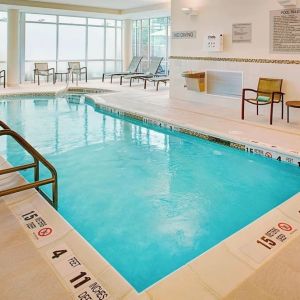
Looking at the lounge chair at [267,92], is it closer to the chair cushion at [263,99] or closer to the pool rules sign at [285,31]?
the chair cushion at [263,99]

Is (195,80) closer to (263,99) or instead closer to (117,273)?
(263,99)

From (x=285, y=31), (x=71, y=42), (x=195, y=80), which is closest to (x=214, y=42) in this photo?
(x=195, y=80)

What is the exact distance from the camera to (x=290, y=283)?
1.93 meters

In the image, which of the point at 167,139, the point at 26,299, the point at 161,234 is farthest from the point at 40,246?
the point at 167,139

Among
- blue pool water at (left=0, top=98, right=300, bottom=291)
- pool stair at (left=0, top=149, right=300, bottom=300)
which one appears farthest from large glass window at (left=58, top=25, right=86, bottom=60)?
pool stair at (left=0, top=149, right=300, bottom=300)

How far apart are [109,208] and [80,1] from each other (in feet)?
31.5

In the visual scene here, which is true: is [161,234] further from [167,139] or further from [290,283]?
[167,139]

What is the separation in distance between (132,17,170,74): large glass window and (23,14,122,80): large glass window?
2.54 feet

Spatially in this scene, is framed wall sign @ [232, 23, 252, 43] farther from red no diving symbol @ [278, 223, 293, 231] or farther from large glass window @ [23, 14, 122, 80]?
large glass window @ [23, 14, 122, 80]

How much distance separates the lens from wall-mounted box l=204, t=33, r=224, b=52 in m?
7.45

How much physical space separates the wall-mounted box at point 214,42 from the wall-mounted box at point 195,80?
0.57m

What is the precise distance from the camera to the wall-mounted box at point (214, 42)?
24.4ft

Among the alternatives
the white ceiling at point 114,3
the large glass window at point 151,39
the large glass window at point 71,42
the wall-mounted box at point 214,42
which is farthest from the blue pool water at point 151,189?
the large glass window at point 151,39

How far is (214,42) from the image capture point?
7.57 meters
